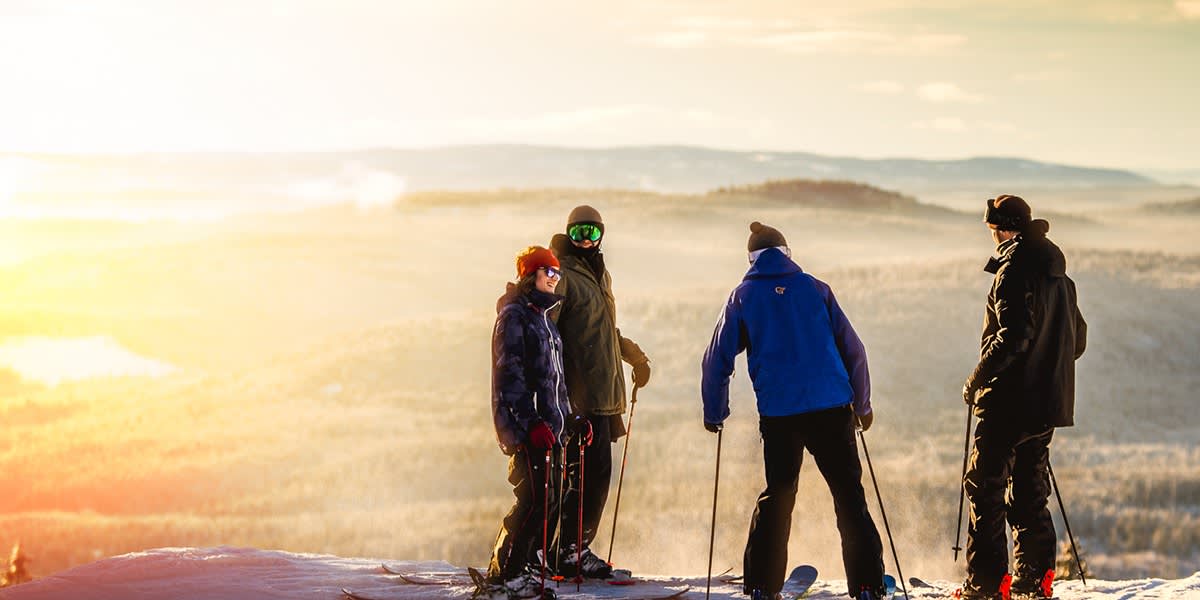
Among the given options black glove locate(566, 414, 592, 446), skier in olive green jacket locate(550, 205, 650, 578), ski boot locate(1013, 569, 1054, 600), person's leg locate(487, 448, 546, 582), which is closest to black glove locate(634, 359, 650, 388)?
skier in olive green jacket locate(550, 205, 650, 578)

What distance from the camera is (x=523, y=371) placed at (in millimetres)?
8203

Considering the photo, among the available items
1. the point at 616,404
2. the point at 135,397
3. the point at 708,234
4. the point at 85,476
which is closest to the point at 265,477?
the point at 85,476

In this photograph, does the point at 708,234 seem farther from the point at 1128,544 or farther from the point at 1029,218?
the point at 1029,218

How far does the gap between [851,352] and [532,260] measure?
190 cm

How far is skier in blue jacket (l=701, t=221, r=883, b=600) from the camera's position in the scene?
7934 mm

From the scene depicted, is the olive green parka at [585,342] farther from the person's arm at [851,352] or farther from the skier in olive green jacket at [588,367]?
the person's arm at [851,352]

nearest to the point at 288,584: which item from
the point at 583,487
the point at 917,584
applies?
the point at 583,487

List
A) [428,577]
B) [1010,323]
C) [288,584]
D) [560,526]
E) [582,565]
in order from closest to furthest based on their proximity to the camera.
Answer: [1010,323] < [560,526] < [582,565] < [288,584] < [428,577]

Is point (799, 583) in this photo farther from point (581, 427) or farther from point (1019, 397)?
point (1019, 397)

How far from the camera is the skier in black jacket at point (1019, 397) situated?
8.06m

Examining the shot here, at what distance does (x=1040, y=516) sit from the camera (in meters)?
8.41

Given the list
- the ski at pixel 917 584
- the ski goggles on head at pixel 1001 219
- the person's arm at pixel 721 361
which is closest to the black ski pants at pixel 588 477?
the person's arm at pixel 721 361

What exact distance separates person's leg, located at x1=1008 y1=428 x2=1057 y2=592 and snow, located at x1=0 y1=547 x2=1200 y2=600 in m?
0.29

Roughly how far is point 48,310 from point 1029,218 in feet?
201
